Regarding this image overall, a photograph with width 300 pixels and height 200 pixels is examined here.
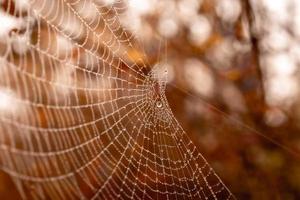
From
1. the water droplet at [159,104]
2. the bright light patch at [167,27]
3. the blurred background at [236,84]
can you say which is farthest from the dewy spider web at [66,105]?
the bright light patch at [167,27]

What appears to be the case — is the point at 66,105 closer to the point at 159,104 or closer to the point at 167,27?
the point at 159,104

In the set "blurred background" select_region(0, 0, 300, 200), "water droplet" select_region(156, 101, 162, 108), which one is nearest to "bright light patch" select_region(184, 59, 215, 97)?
"blurred background" select_region(0, 0, 300, 200)

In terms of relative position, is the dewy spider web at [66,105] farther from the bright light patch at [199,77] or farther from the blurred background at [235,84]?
the bright light patch at [199,77]

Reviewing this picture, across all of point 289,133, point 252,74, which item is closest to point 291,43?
point 252,74

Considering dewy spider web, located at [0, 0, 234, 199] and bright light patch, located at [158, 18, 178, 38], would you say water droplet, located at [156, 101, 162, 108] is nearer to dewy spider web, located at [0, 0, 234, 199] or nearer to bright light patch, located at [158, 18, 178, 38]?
dewy spider web, located at [0, 0, 234, 199]

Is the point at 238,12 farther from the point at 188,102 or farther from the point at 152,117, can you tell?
the point at 152,117

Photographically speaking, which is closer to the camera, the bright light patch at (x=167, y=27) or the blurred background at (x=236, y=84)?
the blurred background at (x=236, y=84)

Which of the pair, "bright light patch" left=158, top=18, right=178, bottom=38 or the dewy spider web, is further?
"bright light patch" left=158, top=18, right=178, bottom=38

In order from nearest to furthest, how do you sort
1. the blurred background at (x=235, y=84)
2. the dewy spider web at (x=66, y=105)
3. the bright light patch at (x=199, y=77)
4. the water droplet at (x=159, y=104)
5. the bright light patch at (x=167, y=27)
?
the dewy spider web at (x=66, y=105) → the water droplet at (x=159, y=104) → the blurred background at (x=235, y=84) → the bright light patch at (x=167, y=27) → the bright light patch at (x=199, y=77)
